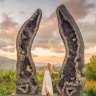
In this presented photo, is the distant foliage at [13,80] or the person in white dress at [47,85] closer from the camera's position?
the person in white dress at [47,85]

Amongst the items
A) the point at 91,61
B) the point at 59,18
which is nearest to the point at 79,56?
the point at 59,18

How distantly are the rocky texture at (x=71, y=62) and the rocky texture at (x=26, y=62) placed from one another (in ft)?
3.33

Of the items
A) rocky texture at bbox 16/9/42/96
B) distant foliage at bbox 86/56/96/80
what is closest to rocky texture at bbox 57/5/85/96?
rocky texture at bbox 16/9/42/96

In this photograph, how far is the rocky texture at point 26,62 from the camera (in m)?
15.0

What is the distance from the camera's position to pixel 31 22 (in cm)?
1532

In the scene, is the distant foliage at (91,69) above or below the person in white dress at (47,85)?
above

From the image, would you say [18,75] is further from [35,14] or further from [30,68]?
[35,14]

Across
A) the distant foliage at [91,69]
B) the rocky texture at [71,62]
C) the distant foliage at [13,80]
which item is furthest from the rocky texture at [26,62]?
the distant foliage at [91,69]

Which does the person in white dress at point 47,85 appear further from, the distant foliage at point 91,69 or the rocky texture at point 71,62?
the distant foliage at point 91,69

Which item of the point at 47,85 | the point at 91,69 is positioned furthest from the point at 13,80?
the point at 47,85

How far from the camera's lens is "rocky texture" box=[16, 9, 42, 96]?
1504cm

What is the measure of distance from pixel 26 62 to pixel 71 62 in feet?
5.50

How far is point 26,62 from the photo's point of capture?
49.7ft

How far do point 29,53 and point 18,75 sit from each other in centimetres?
88
